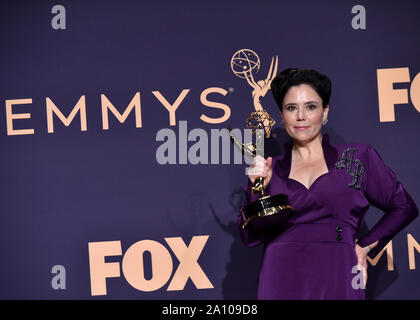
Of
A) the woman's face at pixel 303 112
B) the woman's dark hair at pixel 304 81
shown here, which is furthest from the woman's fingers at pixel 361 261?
the woman's dark hair at pixel 304 81

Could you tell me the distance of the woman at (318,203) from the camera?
1.99 meters

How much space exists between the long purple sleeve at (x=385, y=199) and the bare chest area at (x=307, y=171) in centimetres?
18

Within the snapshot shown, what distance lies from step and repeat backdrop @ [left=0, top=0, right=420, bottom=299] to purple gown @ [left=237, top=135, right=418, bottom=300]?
0.72 metres

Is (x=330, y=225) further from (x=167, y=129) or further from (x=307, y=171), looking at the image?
(x=167, y=129)

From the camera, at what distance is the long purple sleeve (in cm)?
208

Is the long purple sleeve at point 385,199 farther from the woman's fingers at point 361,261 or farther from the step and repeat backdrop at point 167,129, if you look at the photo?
the step and repeat backdrop at point 167,129

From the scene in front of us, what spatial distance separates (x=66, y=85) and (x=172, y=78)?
0.58 meters

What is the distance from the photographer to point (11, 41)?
2.90 meters

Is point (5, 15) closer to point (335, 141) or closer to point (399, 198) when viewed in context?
point (335, 141)

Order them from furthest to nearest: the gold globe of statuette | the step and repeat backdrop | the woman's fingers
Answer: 1. the step and repeat backdrop
2. the woman's fingers
3. the gold globe of statuette
